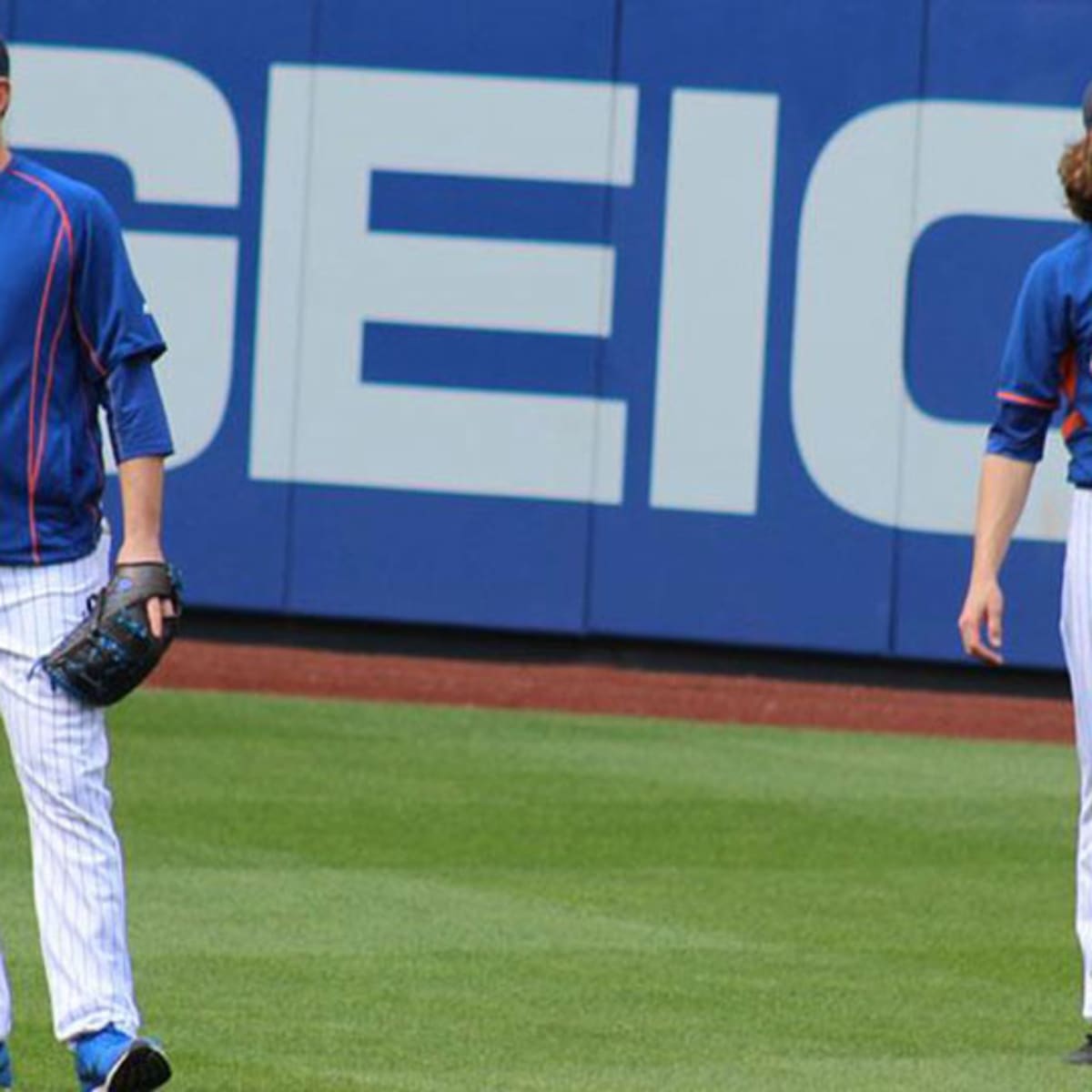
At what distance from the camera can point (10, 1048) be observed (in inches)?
291

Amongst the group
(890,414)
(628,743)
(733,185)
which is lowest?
(628,743)

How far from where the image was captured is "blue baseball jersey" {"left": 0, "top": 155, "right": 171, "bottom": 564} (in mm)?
6309

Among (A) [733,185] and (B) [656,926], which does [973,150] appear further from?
(B) [656,926]

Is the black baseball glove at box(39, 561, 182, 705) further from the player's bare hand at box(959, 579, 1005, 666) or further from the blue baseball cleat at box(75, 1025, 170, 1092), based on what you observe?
the player's bare hand at box(959, 579, 1005, 666)

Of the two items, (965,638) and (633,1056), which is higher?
(965,638)

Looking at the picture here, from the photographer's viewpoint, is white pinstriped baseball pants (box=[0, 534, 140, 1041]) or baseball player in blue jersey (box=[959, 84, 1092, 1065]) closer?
white pinstriped baseball pants (box=[0, 534, 140, 1041])

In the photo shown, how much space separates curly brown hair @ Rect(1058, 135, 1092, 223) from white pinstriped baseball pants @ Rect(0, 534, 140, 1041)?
2.24 metres

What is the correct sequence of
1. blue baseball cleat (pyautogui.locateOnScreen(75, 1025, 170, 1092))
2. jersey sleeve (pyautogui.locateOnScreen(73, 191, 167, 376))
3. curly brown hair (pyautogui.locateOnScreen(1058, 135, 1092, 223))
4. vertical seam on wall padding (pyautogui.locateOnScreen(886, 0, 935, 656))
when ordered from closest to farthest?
blue baseball cleat (pyautogui.locateOnScreen(75, 1025, 170, 1092)) → jersey sleeve (pyautogui.locateOnScreen(73, 191, 167, 376)) → curly brown hair (pyautogui.locateOnScreen(1058, 135, 1092, 223)) → vertical seam on wall padding (pyautogui.locateOnScreen(886, 0, 935, 656))

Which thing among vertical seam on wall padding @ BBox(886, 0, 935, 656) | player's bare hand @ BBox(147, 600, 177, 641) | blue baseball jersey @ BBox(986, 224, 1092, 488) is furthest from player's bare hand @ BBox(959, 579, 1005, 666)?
vertical seam on wall padding @ BBox(886, 0, 935, 656)

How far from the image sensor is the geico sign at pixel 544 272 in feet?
55.2

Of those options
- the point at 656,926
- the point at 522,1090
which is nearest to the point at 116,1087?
the point at 522,1090

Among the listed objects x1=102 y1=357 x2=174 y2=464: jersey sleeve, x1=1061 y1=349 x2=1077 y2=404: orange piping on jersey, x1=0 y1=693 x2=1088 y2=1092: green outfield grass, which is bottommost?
x1=0 y1=693 x2=1088 y2=1092: green outfield grass

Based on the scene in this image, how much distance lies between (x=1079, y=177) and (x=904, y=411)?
387 inches

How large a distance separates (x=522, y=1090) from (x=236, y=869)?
3.29 meters
